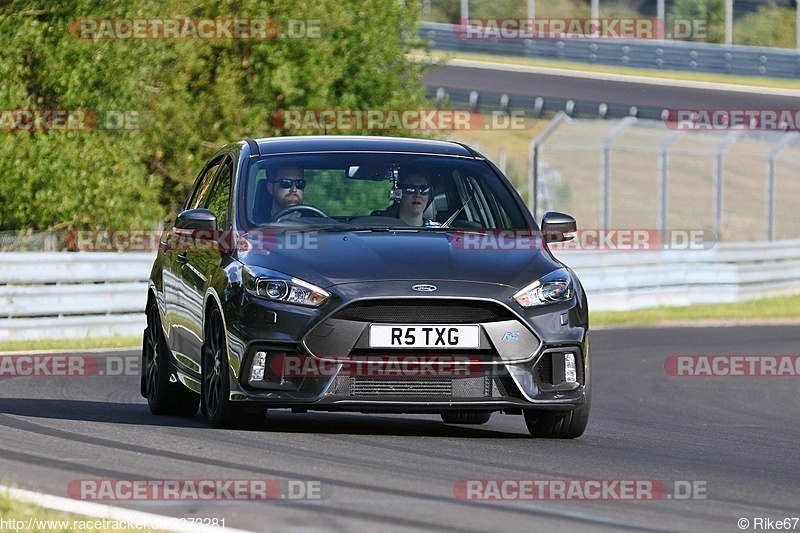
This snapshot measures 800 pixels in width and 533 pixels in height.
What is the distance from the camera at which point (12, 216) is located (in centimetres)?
2069

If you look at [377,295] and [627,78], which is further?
[627,78]

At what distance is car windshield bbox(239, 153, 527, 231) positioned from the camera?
9.47 metres

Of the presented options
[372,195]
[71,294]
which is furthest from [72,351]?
A: [372,195]

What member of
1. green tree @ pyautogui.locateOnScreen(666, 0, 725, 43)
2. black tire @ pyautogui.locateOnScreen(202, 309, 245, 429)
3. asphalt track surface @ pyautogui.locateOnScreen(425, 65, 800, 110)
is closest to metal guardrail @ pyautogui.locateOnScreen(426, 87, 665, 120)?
asphalt track surface @ pyautogui.locateOnScreen(425, 65, 800, 110)

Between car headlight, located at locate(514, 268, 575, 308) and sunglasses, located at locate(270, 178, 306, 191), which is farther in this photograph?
sunglasses, located at locate(270, 178, 306, 191)

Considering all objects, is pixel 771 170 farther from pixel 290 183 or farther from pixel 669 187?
pixel 290 183

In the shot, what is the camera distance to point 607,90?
160 feet

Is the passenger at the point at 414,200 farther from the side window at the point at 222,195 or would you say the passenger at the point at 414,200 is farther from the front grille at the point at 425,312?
the front grille at the point at 425,312

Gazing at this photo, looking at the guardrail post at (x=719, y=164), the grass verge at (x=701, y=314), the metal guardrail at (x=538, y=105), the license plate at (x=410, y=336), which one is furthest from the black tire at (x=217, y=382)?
the metal guardrail at (x=538, y=105)

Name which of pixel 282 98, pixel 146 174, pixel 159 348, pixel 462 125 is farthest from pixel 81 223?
pixel 462 125

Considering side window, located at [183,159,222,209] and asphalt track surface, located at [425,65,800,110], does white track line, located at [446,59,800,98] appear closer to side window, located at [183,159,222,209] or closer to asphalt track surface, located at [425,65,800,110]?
asphalt track surface, located at [425,65,800,110]

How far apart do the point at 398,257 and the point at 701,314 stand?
53.0 ft

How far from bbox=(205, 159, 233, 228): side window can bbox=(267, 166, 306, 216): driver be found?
1.04 feet

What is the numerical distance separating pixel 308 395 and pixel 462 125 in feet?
125
